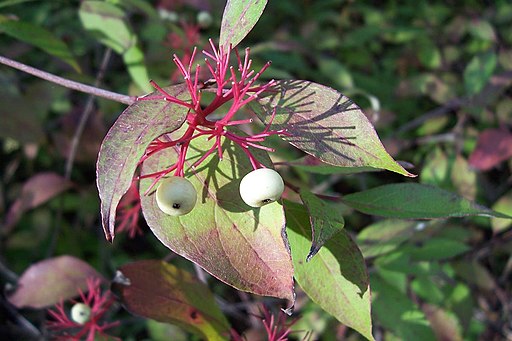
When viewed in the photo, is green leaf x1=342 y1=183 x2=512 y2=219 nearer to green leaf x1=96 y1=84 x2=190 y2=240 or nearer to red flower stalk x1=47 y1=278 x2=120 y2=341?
green leaf x1=96 y1=84 x2=190 y2=240

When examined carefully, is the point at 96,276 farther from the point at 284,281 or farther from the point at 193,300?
the point at 284,281

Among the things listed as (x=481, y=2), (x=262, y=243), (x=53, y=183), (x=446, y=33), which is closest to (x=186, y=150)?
(x=262, y=243)

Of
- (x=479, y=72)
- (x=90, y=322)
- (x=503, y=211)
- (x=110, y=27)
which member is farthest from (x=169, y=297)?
(x=479, y=72)

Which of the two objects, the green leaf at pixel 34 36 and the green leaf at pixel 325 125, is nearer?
the green leaf at pixel 325 125

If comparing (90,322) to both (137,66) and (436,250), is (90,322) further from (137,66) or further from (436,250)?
(436,250)

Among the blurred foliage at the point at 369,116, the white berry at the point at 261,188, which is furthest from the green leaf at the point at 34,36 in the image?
the white berry at the point at 261,188

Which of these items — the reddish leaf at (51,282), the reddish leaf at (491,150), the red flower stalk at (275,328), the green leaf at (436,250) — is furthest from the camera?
the reddish leaf at (491,150)

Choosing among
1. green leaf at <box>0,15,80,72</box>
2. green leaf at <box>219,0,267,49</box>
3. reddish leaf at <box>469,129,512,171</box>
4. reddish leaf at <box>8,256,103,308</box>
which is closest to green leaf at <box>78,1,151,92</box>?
green leaf at <box>0,15,80,72</box>

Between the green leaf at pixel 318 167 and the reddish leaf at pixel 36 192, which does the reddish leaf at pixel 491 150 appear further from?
the reddish leaf at pixel 36 192
